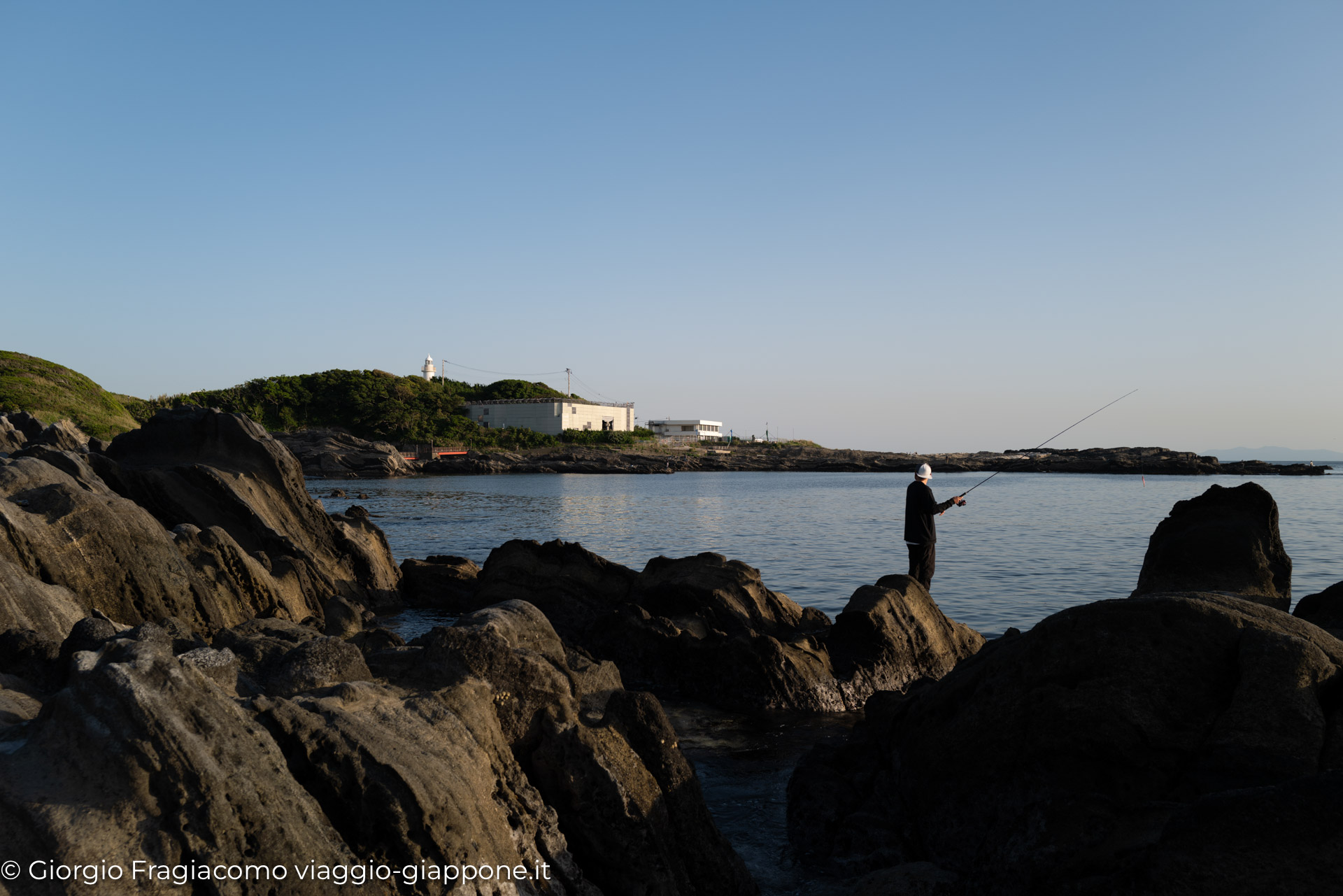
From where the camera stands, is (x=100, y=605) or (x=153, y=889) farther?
(x=100, y=605)

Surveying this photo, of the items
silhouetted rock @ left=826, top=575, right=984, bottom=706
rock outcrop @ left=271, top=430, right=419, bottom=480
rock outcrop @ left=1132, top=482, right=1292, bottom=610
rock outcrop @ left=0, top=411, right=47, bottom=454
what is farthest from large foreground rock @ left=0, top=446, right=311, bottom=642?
rock outcrop @ left=271, top=430, right=419, bottom=480

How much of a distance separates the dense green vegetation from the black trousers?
319 feet

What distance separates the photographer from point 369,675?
593 centimetres

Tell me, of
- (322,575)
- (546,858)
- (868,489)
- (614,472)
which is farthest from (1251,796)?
(614,472)

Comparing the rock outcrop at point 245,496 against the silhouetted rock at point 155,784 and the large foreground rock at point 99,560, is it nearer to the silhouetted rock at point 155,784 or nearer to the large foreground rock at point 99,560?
the large foreground rock at point 99,560

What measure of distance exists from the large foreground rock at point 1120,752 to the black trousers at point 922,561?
699cm

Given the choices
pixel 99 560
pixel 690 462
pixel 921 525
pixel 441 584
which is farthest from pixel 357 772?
pixel 690 462

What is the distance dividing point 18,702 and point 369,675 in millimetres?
2002

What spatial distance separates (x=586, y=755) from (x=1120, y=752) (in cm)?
347

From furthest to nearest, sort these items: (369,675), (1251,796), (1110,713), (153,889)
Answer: (369,675) → (1110,713) → (1251,796) → (153,889)

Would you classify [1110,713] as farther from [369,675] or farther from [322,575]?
[322,575]

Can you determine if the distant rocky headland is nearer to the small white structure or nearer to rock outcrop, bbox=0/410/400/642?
the small white structure

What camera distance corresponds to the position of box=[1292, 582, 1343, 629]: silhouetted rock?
8.70 meters

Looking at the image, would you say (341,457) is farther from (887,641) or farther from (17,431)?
(887,641)
